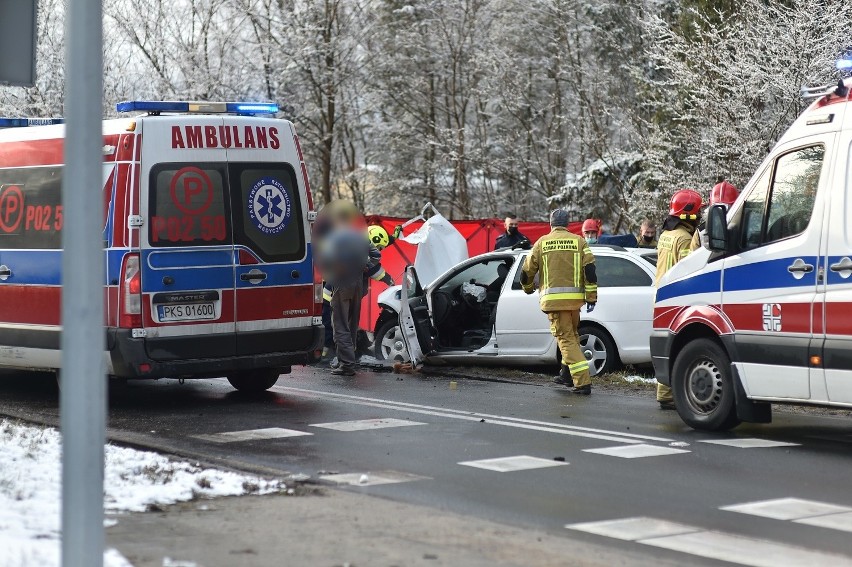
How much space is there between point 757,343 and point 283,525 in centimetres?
417

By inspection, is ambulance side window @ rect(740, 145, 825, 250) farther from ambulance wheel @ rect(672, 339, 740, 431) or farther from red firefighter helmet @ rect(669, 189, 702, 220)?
red firefighter helmet @ rect(669, 189, 702, 220)

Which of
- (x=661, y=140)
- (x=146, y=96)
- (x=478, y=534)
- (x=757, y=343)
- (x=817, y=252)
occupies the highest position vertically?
(x=146, y=96)

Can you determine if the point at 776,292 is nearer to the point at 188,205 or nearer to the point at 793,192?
the point at 793,192

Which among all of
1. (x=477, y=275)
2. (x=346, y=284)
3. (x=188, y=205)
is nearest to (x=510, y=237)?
(x=477, y=275)

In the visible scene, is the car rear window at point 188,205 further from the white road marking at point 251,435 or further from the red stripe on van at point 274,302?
the white road marking at point 251,435

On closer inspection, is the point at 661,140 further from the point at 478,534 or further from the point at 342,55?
the point at 478,534

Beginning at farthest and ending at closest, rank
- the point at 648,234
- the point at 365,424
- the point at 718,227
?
the point at 648,234, the point at 365,424, the point at 718,227

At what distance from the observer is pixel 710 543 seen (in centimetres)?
620

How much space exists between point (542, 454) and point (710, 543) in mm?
2735

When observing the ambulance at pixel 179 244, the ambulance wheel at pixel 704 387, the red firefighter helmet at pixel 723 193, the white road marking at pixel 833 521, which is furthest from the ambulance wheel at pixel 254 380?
the white road marking at pixel 833 521

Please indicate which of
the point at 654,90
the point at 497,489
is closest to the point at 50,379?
the point at 497,489

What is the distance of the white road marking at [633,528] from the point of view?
637 centimetres

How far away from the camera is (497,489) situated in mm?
7605

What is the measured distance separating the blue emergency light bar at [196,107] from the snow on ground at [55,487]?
3325mm
